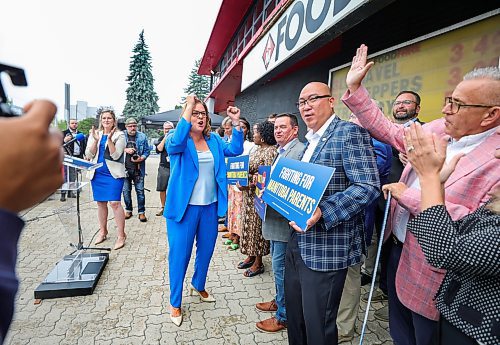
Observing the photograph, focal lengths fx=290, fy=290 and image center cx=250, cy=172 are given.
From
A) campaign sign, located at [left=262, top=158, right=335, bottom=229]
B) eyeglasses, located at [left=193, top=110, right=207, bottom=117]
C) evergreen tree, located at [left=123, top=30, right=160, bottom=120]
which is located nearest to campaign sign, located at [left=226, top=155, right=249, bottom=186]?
eyeglasses, located at [left=193, top=110, right=207, bottom=117]

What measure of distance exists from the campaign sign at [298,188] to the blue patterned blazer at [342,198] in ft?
0.38

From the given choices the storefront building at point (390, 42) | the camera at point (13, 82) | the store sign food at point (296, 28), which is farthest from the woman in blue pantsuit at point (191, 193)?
the camera at point (13, 82)

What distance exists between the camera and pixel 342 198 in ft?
5.65

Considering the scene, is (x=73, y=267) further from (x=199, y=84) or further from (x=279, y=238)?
(x=199, y=84)

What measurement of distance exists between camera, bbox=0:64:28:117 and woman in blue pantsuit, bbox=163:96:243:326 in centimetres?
196

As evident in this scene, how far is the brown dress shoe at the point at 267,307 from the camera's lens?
10.2 feet

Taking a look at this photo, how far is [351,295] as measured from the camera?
259 centimetres

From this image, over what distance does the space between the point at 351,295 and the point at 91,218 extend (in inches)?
228

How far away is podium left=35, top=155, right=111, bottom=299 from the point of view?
3148mm

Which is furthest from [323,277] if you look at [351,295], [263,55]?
[263,55]

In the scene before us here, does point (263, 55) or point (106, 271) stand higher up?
point (263, 55)

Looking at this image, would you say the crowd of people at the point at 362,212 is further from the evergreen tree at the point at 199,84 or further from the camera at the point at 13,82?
the evergreen tree at the point at 199,84

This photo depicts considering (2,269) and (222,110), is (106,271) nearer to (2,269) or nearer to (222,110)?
(2,269)

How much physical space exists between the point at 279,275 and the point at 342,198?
140 cm
